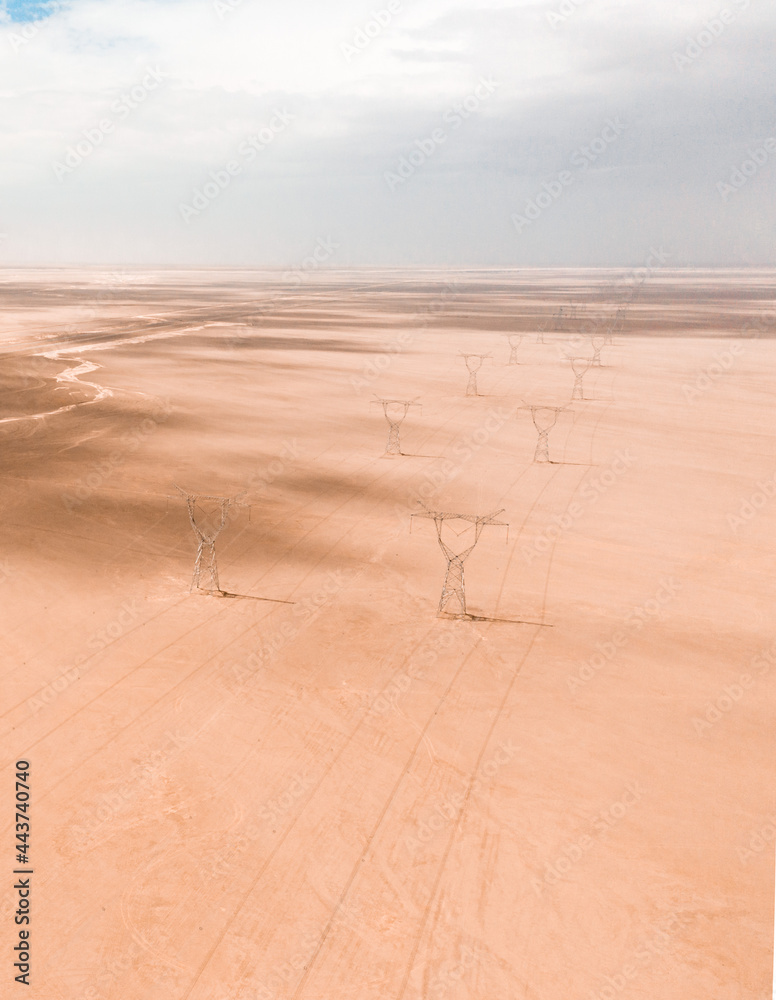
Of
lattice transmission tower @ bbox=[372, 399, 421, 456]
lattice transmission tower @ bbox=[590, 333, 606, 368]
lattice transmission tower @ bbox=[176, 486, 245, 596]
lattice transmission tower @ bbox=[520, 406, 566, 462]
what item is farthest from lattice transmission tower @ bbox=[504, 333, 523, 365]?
lattice transmission tower @ bbox=[176, 486, 245, 596]

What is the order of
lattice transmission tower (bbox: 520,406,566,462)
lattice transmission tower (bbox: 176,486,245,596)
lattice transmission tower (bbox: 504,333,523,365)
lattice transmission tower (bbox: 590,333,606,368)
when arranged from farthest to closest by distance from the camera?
1. lattice transmission tower (bbox: 504,333,523,365)
2. lattice transmission tower (bbox: 590,333,606,368)
3. lattice transmission tower (bbox: 520,406,566,462)
4. lattice transmission tower (bbox: 176,486,245,596)

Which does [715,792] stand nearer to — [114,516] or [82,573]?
[82,573]

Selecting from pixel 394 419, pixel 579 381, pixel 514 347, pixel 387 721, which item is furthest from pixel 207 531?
pixel 514 347

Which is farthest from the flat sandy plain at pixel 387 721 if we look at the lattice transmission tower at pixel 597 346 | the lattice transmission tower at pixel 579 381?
the lattice transmission tower at pixel 597 346

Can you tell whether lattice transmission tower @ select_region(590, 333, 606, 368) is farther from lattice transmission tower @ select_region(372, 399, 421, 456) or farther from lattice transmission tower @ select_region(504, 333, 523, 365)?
lattice transmission tower @ select_region(372, 399, 421, 456)

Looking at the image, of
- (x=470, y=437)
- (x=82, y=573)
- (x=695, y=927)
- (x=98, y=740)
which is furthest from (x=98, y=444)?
(x=695, y=927)

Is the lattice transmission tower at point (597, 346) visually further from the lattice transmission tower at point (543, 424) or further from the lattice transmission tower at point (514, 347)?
the lattice transmission tower at point (543, 424)
